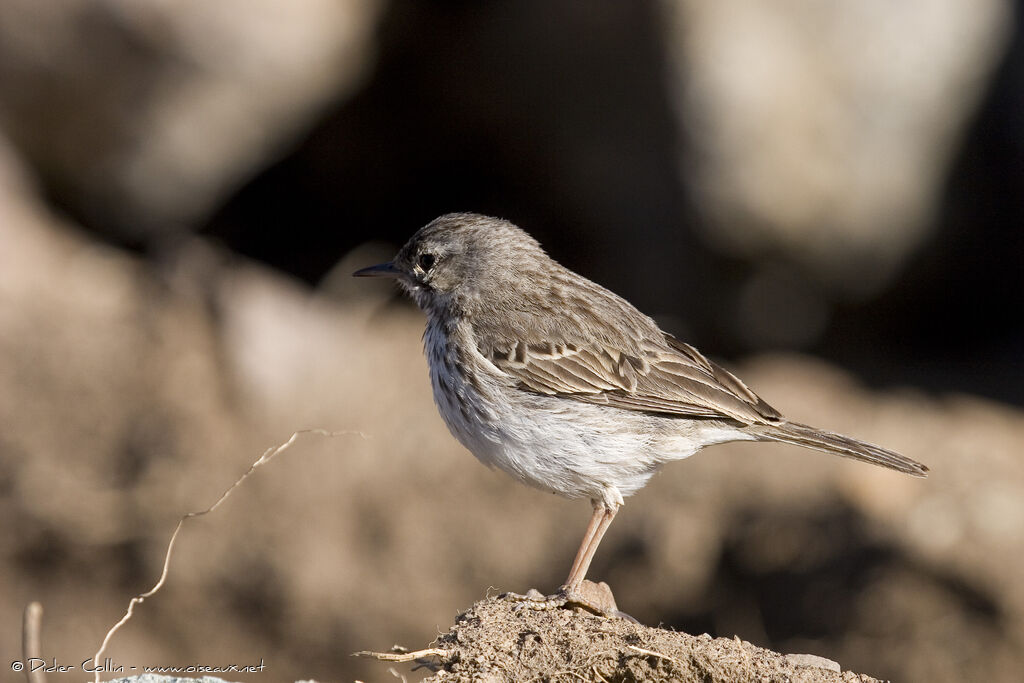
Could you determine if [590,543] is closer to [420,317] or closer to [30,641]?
[30,641]

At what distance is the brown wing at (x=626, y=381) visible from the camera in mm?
5906

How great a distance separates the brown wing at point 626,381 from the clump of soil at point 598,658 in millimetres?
1591

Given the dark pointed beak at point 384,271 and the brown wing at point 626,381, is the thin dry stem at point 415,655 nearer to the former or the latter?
the brown wing at point 626,381

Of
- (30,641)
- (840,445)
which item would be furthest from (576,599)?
(30,641)

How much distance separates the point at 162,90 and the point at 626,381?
24.2 feet

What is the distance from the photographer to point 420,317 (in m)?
12.1

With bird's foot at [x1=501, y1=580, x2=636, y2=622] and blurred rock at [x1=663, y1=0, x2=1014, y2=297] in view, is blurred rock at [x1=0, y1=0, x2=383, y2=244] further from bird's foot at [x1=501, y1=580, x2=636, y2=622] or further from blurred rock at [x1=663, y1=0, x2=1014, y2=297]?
bird's foot at [x1=501, y1=580, x2=636, y2=622]

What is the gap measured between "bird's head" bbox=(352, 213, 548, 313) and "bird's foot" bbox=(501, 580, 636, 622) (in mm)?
1815

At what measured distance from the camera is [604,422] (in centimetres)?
584

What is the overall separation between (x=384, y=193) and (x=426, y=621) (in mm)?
5142

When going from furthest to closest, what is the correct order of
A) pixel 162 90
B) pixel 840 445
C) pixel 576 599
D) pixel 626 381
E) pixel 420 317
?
pixel 420 317
pixel 162 90
pixel 626 381
pixel 840 445
pixel 576 599

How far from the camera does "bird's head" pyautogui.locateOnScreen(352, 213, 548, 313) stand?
6.39 meters

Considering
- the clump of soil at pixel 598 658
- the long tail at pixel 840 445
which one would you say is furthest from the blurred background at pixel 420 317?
the clump of soil at pixel 598 658

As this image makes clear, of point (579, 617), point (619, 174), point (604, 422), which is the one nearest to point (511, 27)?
point (619, 174)
